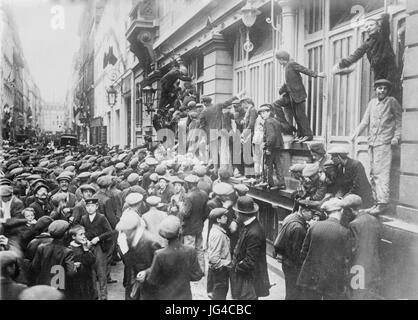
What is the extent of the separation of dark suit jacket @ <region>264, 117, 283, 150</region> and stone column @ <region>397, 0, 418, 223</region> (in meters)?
2.86

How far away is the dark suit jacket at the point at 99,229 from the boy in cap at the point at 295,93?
4.60 metres

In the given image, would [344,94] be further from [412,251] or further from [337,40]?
[412,251]

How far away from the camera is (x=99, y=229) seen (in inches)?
260

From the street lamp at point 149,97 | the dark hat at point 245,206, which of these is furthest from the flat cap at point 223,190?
the street lamp at point 149,97

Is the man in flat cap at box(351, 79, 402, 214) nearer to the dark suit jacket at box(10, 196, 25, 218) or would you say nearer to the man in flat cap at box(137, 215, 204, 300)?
the man in flat cap at box(137, 215, 204, 300)

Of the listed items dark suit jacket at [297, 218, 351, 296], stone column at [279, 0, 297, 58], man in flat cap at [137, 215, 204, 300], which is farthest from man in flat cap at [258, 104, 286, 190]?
man in flat cap at [137, 215, 204, 300]

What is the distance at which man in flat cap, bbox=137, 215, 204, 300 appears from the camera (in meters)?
4.98

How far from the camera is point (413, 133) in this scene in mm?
6023

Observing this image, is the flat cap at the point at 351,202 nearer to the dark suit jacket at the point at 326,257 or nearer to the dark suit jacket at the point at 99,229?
the dark suit jacket at the point at 326,257

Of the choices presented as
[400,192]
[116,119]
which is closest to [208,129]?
[400,192]

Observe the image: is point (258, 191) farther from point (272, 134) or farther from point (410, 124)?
point (410, 124)

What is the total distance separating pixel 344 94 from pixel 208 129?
370 cm

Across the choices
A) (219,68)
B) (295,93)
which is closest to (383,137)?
(295,93)

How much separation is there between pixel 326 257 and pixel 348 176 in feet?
5.40
